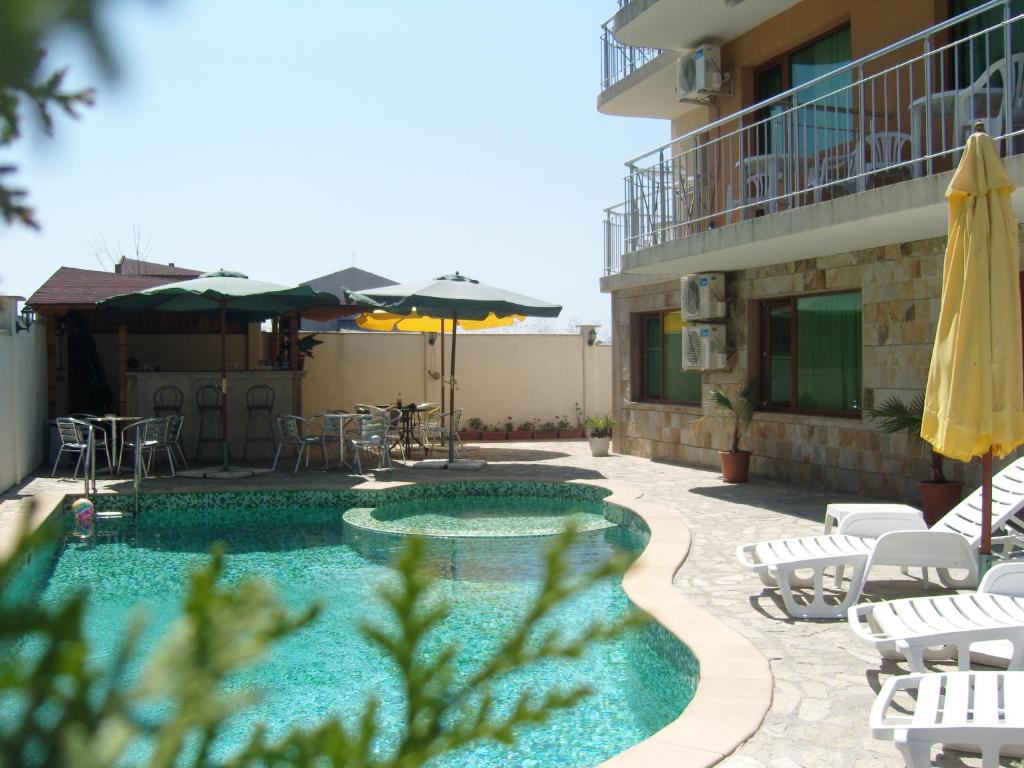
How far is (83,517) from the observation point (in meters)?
9.44

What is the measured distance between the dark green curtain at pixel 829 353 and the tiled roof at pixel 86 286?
9.97 meters

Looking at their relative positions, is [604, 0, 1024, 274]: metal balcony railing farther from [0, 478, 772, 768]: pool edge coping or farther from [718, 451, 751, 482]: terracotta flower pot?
[0, 478, 772, 768]: pool edge coping

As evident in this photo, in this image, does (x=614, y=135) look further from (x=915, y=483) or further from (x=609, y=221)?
(x=915, y=483)

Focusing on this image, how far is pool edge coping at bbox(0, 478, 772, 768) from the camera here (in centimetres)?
356

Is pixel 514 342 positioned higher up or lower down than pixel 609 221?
lower down

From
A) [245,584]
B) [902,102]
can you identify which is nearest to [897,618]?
[245,584]

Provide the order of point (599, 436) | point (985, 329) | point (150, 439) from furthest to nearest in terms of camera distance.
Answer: point (599, 436) < point (150, 439) < point (985, 329)

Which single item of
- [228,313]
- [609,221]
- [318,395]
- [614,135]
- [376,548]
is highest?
[614,135]

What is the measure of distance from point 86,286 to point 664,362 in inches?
371

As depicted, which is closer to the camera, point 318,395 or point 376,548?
point 376,548

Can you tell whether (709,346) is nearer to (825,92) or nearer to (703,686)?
(825,92)

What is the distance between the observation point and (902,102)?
10.0 m

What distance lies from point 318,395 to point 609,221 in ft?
22.1

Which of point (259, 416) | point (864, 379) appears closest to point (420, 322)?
point (259, 416)
